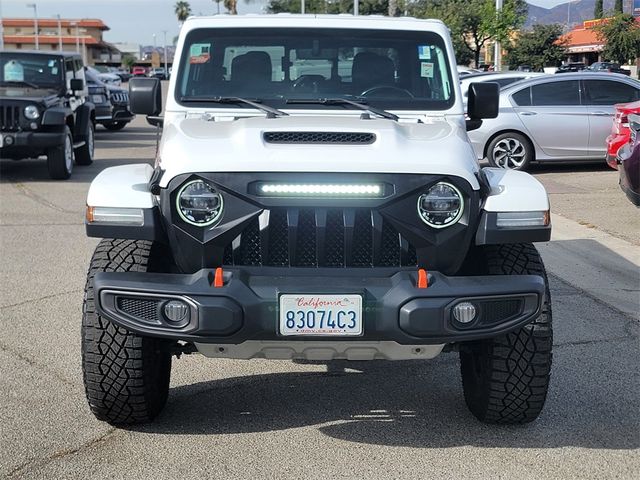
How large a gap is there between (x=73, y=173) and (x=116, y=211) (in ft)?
37.0

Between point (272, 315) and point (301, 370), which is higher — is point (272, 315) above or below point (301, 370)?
above

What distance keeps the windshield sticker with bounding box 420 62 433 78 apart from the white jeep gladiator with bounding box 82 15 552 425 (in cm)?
87

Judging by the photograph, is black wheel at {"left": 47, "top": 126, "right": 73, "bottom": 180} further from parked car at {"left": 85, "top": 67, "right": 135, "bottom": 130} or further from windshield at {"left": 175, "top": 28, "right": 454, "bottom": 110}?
windshield at {"left": 175, "top": 28, "right": 454, "bottom": 110}

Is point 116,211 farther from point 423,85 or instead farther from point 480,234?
point 423,85

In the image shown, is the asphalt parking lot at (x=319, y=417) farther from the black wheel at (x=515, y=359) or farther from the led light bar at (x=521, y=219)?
the led light bar at (x=521, y=219)

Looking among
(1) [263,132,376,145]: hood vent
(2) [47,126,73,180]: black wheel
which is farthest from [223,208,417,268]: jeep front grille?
(2) [47,126,73,180]: black wheel

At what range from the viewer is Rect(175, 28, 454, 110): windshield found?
17.6 ft

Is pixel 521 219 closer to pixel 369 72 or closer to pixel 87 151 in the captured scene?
pixel 369 72

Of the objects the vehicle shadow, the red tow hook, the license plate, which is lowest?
the vehicle shadow

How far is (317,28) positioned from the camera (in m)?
5.50

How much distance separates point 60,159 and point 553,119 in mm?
7397

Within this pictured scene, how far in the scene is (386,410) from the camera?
15.9ft

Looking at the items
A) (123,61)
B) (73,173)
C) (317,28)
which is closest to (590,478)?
(317,28)

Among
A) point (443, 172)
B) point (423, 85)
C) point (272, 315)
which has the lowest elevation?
point (272, 315)
